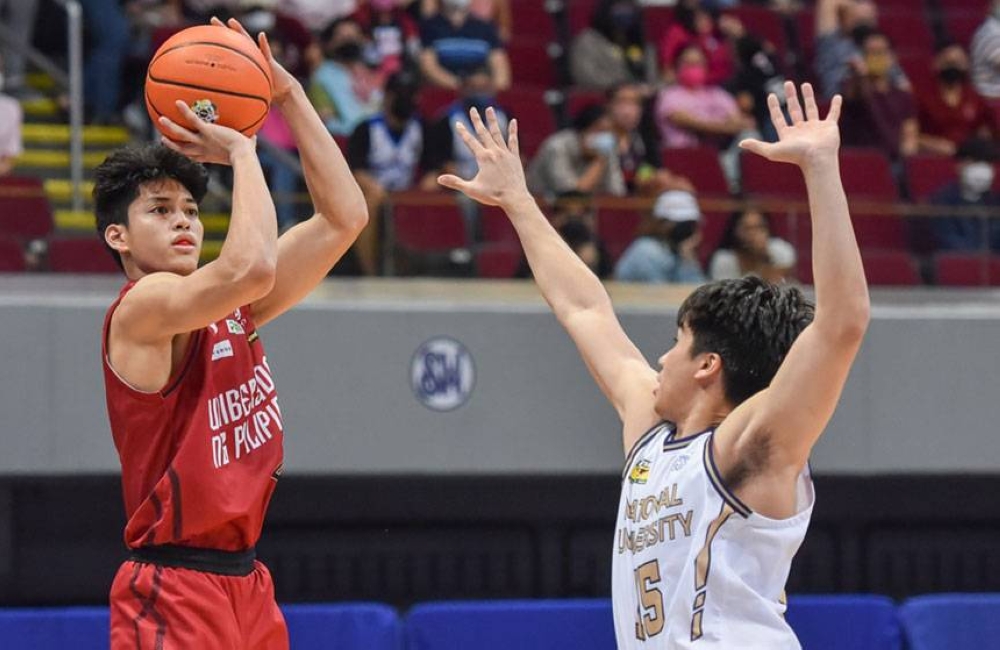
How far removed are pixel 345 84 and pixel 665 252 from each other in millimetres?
2616

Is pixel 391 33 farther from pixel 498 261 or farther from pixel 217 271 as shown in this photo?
pixel 217 271

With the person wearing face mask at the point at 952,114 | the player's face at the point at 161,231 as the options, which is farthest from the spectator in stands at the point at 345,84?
the player's face at the point at 161,231

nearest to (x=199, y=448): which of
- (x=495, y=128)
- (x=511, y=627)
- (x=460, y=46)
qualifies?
(x=495, y=128)

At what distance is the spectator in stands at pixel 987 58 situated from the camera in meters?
12.6

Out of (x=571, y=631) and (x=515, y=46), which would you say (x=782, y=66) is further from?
(x=571, y=631)

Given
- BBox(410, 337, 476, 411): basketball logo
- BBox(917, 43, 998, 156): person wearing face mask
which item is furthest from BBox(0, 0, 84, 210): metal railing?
BBox(917, 43, 998, 156): person wearing face mask

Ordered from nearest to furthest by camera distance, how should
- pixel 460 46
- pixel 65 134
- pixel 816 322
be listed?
pixel 816 322, pixel 65 134, pixel 460 46

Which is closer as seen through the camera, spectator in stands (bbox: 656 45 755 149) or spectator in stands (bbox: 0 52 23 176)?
spectator in stands (bbox: 0 52 23 176)

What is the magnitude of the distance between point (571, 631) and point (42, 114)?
4.77 m

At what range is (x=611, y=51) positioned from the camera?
38.2 ft

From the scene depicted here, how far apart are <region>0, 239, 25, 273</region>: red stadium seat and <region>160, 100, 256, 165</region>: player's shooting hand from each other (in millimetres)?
4486

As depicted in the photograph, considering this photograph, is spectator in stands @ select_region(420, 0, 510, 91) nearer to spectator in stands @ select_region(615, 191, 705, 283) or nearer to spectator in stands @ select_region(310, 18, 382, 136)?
spectator in stands @ select_region(310, 18, 382, 136)

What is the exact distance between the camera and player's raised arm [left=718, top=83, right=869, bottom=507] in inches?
130

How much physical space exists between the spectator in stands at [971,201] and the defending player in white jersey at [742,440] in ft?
20.1
